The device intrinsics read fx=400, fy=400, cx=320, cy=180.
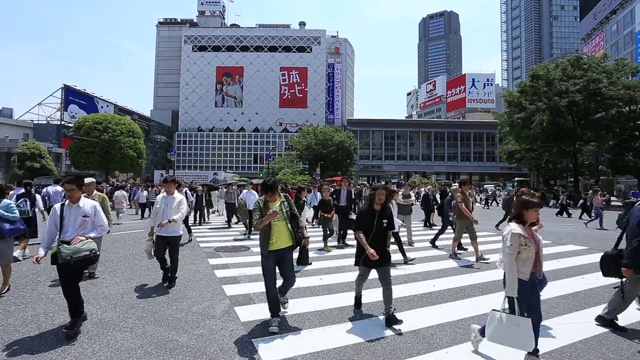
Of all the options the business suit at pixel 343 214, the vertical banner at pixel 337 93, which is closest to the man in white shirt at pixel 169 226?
the business suit at pixel 343 214

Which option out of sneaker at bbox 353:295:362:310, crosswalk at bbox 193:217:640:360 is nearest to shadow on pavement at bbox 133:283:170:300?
crosswalk at bbox 193:217:640:360

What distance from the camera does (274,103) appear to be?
253 ft

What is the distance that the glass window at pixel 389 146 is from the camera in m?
71.3

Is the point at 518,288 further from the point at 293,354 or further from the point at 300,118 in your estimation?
the point at 300,118

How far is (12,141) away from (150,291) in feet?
185

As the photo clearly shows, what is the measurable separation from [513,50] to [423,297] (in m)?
135

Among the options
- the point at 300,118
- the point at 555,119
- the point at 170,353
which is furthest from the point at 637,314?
the point at 300,118

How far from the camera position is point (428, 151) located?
72000 millimetres

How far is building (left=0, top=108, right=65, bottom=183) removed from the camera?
48.5 m

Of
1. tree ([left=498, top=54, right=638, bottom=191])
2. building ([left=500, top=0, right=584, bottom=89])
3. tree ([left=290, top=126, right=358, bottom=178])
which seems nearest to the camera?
tree ([left=498, top=54, right=638, bottom=191])

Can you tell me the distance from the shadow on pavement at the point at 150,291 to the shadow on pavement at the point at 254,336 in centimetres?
202

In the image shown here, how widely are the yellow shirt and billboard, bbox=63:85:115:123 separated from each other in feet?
192

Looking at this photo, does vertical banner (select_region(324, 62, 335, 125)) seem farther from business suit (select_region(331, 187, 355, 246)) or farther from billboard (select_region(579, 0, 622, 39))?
business suit (select_region(331, 187, 355, 246))

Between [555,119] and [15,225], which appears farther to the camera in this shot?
[555,119]
